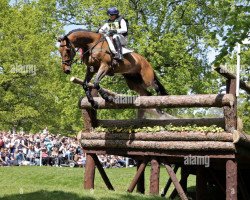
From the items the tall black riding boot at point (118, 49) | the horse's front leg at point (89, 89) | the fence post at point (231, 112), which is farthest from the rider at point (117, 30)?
the fence post at point (231, 112)

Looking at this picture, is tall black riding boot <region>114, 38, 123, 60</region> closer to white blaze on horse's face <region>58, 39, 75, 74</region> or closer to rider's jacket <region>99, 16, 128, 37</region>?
rider's jacket <region>99, 16, 128, 37</region>

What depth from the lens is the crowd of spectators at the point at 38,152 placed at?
26703 millimetres

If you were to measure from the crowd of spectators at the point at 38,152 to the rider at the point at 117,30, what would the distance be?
12808mm

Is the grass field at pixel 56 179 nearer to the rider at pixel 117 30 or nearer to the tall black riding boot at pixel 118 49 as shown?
the tall black riding boot at pixel 118 49

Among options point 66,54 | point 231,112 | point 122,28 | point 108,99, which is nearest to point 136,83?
point 108,99

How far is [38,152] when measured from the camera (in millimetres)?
27953

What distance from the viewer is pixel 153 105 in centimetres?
1382

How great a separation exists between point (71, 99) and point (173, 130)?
73.4ft

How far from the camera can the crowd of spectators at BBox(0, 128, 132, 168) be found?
2670 centimetres

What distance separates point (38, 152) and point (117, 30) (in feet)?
48.5

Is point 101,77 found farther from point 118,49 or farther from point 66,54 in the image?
point 66,54

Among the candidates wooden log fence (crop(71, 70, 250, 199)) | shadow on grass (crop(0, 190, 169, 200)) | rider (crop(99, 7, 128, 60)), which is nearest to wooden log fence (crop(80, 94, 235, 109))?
wooden log fence (crop(71, 70, 250, 199))

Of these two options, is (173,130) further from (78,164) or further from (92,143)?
(78,164)

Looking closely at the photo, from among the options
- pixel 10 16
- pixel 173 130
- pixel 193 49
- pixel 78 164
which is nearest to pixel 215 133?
pixel 173 130
